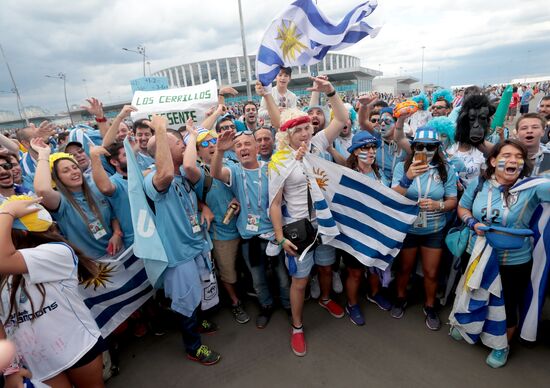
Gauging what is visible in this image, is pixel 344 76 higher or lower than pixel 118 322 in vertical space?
higher

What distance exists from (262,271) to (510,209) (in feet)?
7.76

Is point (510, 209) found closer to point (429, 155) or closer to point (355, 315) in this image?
point (429, 155)

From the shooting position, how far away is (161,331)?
329 cm

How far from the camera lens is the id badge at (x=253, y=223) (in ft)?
9.82

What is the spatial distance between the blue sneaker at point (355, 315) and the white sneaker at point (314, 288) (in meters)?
0.44

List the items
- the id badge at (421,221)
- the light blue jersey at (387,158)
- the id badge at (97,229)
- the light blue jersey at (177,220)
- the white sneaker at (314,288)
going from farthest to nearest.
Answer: the light blue jersey at (387,158) → the white sneaker at (314,288) → the id badge at (421,221) → the id badge at (97,229) → the light blue jersey at (177,220)

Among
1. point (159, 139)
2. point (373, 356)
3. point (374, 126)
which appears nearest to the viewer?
point (159, 139)

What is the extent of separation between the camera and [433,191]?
280 centimetres

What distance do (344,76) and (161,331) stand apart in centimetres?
5957

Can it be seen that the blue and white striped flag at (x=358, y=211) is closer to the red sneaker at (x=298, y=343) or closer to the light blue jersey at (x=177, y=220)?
the light blue jersey at (x=177, y=220)

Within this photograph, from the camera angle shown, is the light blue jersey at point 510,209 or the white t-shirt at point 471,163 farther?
the white t-shirt at point 471,163

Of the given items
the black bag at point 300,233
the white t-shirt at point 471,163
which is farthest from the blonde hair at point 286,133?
the white t-shirt at point 471,163

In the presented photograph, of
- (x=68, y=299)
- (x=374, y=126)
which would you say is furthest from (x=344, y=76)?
(x=68, y=299)

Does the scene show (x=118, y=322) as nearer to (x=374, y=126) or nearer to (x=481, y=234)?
(x=481, y=234)
